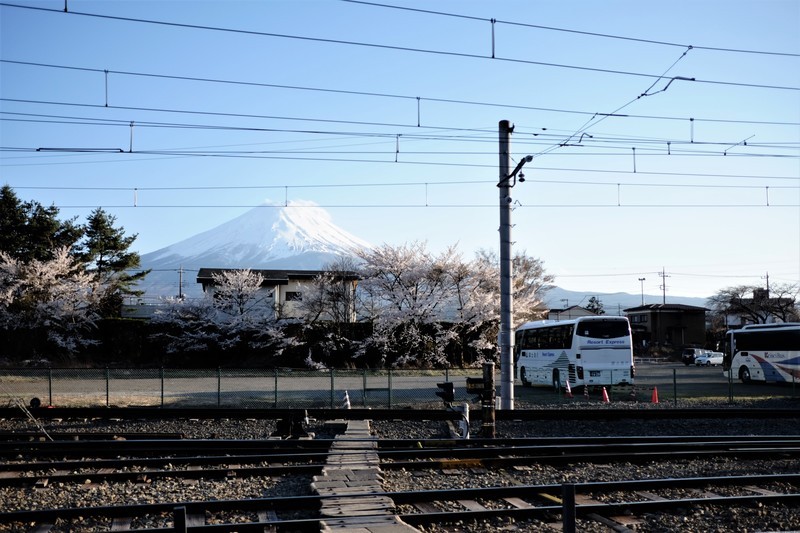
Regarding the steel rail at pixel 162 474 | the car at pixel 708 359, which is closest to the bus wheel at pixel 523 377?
the steel rail at pixel 162 474

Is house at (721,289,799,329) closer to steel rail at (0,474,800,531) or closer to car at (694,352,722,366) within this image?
car at (694,352,722,366)

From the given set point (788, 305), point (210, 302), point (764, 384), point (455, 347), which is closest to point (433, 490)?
point (764, 384)

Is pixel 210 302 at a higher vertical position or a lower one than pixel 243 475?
higher

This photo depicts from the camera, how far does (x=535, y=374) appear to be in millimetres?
33594

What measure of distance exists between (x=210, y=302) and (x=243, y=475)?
1593 inches

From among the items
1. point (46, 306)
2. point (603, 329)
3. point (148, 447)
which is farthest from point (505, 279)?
point (46, 306)

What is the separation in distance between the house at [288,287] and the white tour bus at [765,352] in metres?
25.0

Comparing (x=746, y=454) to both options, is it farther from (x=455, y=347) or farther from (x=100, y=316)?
(x=100, y=316)

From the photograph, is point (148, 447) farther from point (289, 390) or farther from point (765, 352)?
point (765, 352)

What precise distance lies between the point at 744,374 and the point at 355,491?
33.6 m

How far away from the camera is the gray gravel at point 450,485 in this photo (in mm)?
8844

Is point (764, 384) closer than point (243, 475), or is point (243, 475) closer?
point (243, 475)

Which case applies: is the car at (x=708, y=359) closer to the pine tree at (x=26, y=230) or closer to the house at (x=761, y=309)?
the house at (x=761, y=309)

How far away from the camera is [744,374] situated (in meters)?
37.6
